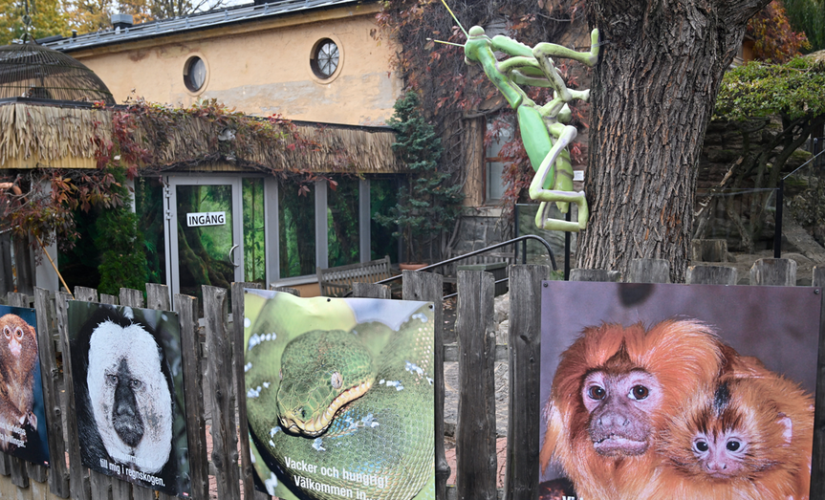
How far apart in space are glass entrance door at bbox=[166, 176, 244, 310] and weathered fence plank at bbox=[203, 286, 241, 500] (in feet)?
17.6

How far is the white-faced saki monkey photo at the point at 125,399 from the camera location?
3.11 metres

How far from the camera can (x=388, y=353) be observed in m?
2.57

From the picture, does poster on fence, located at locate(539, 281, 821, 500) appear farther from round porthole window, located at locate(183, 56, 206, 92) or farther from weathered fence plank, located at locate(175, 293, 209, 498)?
round porthole window, located at locate(183, 56, 206, 92)

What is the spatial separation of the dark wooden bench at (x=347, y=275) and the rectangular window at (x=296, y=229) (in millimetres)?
848

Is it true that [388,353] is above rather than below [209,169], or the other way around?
below

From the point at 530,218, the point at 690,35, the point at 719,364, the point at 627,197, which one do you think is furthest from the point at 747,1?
the point at 530,218

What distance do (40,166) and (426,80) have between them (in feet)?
21.9

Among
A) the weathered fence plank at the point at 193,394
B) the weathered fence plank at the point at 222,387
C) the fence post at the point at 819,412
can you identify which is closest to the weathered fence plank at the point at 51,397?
the weathered fence plank at the point at 193,394

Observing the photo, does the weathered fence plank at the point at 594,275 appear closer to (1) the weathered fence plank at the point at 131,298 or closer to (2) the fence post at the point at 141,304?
(2) the fence post at the point at 141,304

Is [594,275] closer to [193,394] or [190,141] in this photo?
[193,394]

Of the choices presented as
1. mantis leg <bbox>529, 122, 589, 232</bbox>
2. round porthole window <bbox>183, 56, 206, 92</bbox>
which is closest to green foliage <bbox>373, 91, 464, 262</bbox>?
round porthole window <bbox>183, 56, 206, 92</bbox>

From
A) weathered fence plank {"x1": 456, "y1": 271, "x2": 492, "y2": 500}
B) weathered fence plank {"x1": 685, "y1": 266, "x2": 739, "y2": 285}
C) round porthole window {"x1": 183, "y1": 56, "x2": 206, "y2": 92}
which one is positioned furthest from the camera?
round porthole window {"x1": 183, "y1": 56, "x2": 206, "y2": 92}

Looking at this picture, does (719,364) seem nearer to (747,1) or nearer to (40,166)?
(747,1)

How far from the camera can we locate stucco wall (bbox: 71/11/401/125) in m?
11.9
